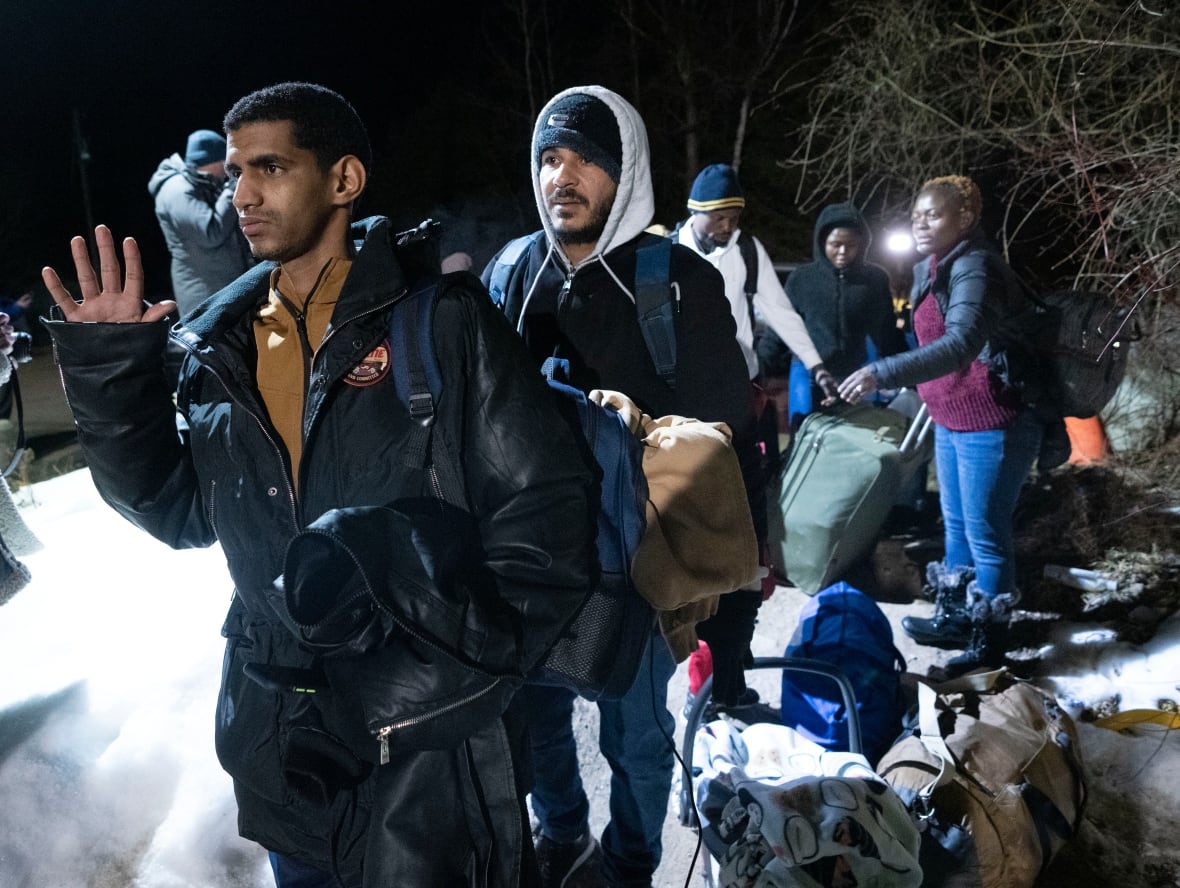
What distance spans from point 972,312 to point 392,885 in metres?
3.23

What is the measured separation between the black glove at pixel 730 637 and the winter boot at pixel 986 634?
2054 millimetres

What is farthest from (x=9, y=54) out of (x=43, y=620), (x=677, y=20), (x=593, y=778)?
(x=593, y=778)

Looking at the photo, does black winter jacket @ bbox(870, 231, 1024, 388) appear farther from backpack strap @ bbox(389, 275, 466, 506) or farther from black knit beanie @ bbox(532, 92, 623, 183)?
backpack strap @ bbox(389, 275, 466, 506)

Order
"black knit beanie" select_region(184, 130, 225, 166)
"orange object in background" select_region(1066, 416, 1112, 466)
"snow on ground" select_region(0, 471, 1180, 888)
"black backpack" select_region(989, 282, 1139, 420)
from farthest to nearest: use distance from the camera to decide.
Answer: "orange object in background" select_region(1066, 416, 1112, 466) < "black knit beanie" select_region(184, 130, 225, 166) < "black backpack" select_region(989, 282, 1139, 420) < "snow on ground" select_region(0, 471, 1180, 888)

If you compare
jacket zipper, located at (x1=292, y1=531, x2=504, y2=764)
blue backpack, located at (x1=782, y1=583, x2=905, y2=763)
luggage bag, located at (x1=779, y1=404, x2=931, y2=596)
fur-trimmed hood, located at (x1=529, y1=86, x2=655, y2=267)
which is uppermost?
fur-trimmed hood, located at (x1=529, y1=86, x2=655, y2=267)

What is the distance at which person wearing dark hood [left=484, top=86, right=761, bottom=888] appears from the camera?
7.47 ft

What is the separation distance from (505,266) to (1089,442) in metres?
5.39

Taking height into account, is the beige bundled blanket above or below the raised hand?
below

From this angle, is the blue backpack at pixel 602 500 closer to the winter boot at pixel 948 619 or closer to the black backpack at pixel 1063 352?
the black backpack at pixel 1063 352

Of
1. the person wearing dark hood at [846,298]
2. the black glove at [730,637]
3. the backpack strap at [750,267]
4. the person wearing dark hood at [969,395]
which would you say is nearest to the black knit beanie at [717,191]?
the backpack strap at [750,267]

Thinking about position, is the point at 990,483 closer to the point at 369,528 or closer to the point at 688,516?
the point at 688,516

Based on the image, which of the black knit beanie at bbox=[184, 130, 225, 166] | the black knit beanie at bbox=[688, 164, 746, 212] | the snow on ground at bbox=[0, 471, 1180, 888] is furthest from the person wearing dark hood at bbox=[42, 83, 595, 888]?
the black knit beanie at bbox=[184, 130, 225, 166]

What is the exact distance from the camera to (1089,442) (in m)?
6.18

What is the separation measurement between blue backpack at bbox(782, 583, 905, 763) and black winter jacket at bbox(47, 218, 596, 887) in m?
1.99
